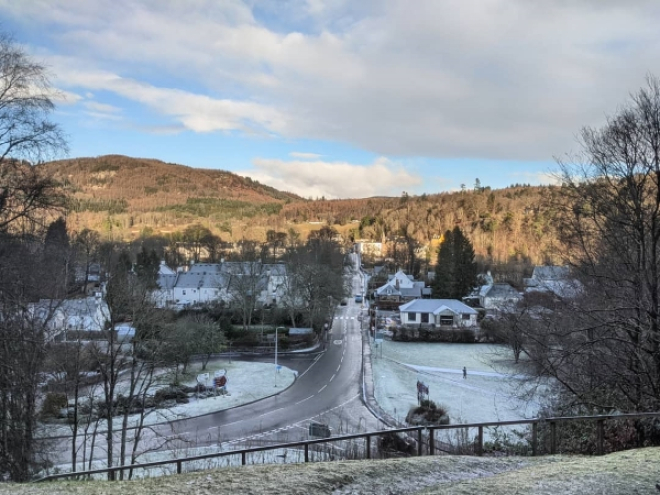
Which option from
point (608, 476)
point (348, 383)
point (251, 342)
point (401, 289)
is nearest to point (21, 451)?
point (608, 476)

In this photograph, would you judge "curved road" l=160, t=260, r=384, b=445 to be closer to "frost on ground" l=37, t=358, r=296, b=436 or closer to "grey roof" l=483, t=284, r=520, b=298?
"frost on ground" l=37, t=358, r=296, b=436

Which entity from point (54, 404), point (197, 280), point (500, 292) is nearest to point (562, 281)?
point (54, 404)

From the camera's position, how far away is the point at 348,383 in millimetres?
28875

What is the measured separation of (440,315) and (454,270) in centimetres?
1137

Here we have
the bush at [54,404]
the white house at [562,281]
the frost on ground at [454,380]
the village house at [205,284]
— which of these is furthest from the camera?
the village house at [205,284]

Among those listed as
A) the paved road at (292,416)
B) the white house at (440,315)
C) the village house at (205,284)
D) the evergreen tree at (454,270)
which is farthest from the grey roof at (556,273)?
the village house at (205,284)

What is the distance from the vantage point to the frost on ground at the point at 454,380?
23062 mm

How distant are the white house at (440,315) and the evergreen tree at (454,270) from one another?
335 inches

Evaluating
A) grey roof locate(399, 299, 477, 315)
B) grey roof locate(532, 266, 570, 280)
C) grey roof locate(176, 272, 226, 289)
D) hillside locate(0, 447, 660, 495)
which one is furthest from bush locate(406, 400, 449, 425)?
grey roof locate(176, 272, 226, 289)

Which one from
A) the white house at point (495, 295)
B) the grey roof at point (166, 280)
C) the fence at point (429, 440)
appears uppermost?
the grey roof at point (166, 280)

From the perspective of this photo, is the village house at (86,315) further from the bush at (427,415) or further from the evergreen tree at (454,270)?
the evergreen tree at (454,270)

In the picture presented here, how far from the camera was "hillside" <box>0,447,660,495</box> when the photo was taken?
5.97m

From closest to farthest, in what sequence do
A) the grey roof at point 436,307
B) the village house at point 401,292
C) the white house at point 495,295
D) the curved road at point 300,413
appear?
the curved road at point 300,413 → the grey roof at point 436,307 → the white house at point 495,295 → the village house at point 401,292

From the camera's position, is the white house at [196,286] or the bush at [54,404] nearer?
the bush at [54,404]
